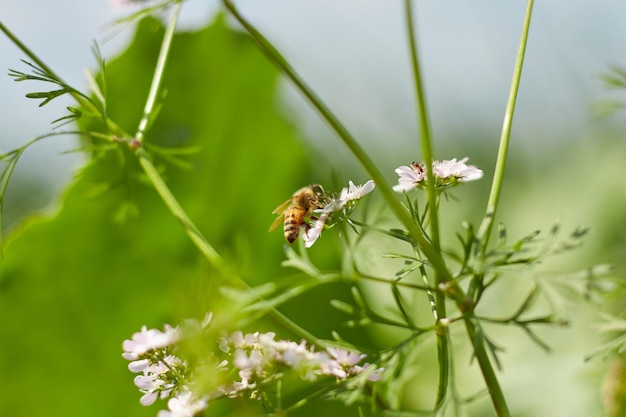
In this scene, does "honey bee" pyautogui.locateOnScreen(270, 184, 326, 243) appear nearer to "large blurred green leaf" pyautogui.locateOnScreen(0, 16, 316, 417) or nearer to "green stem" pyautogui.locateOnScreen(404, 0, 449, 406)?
"green stem" pyautogui.locateOnScreen(404, 0, 449, 406)

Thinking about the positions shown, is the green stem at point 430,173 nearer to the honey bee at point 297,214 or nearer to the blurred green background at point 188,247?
the honey bee at point 297,214

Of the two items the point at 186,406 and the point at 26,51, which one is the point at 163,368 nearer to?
the point at 186,406

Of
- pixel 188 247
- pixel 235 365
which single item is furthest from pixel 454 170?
pixel 188 247

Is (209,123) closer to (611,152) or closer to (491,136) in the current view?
(491,136)

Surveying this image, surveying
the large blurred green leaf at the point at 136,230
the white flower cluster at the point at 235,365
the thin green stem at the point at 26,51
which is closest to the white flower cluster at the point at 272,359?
the white flower cluster at the point at 235,365

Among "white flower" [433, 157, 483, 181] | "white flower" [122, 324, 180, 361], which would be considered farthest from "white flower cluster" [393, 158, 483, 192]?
"white flower" [122, 324, 180, 361]

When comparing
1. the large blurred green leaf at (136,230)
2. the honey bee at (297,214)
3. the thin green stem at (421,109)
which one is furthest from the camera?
the large blurred green leaf at (136,230)
